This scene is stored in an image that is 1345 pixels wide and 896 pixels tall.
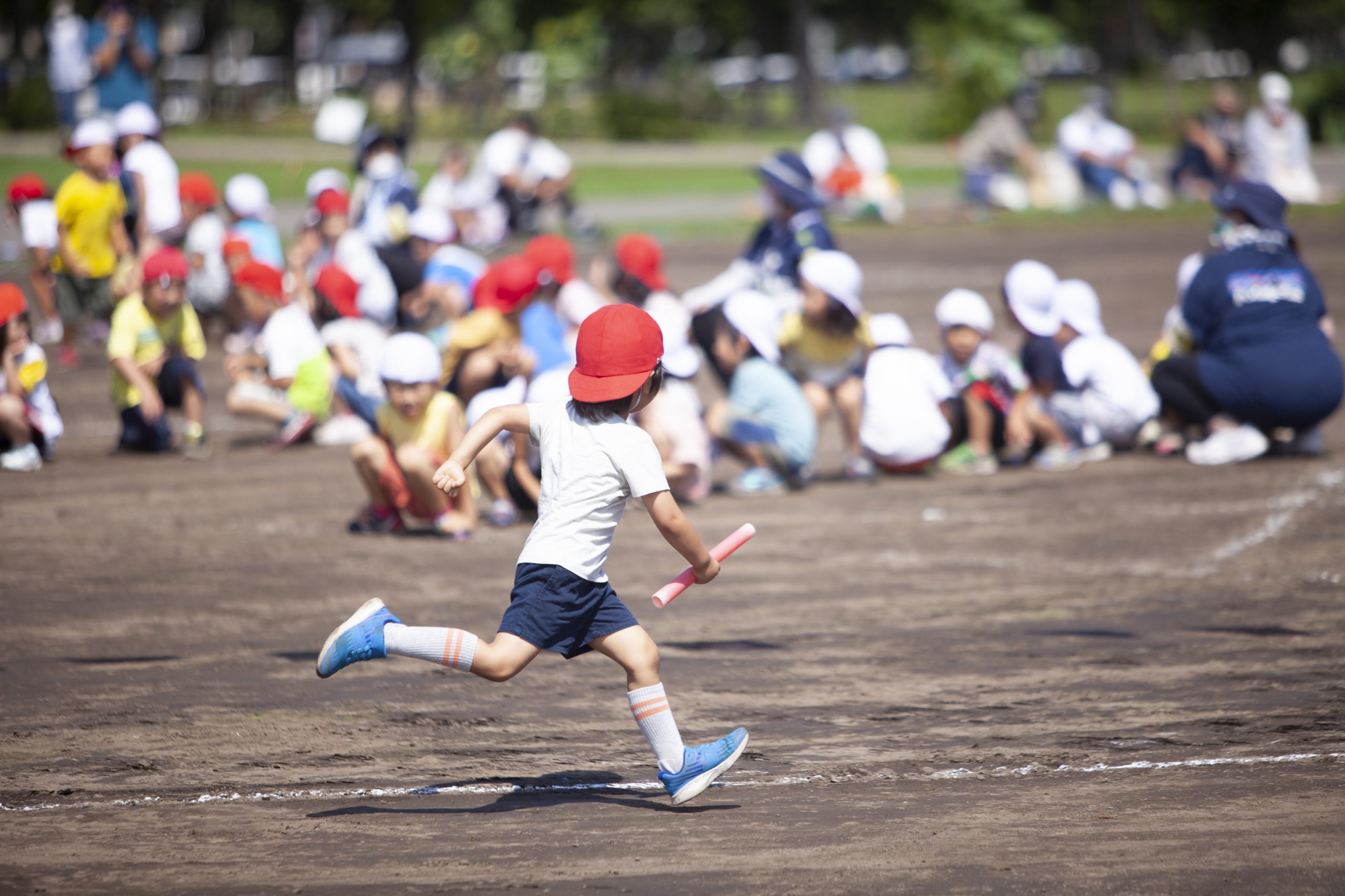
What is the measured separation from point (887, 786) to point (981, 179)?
2010cm

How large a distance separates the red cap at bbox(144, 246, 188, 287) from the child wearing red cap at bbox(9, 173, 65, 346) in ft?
11.6

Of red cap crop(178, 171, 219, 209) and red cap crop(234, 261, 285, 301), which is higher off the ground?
red cap crop(178, 171, 219, 209)

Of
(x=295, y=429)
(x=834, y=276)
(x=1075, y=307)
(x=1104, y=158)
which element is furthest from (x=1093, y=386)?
(x=1104, y=158)

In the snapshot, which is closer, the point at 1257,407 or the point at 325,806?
the point at 325,806

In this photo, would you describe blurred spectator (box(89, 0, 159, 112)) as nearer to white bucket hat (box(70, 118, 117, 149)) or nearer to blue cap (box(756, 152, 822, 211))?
white bucket hat (box(70, 118, 117, 149))

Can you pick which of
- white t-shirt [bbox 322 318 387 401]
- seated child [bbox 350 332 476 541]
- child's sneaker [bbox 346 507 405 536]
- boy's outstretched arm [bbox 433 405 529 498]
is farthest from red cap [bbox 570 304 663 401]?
white t-shirt [bbox 322 318 387 401]

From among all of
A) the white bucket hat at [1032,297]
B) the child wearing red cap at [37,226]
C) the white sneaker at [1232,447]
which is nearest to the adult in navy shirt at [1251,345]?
the white sneaker at [1232,447]

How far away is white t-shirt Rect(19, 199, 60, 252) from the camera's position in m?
13.4

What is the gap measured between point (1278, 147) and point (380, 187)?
14.9m

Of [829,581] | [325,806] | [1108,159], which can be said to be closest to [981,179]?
[1108,159]

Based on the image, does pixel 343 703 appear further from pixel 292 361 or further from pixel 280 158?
pixel 280 158

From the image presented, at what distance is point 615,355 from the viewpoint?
15.1ft

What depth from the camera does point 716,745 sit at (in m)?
4.69

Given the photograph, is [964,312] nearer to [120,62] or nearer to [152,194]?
[152,194]
